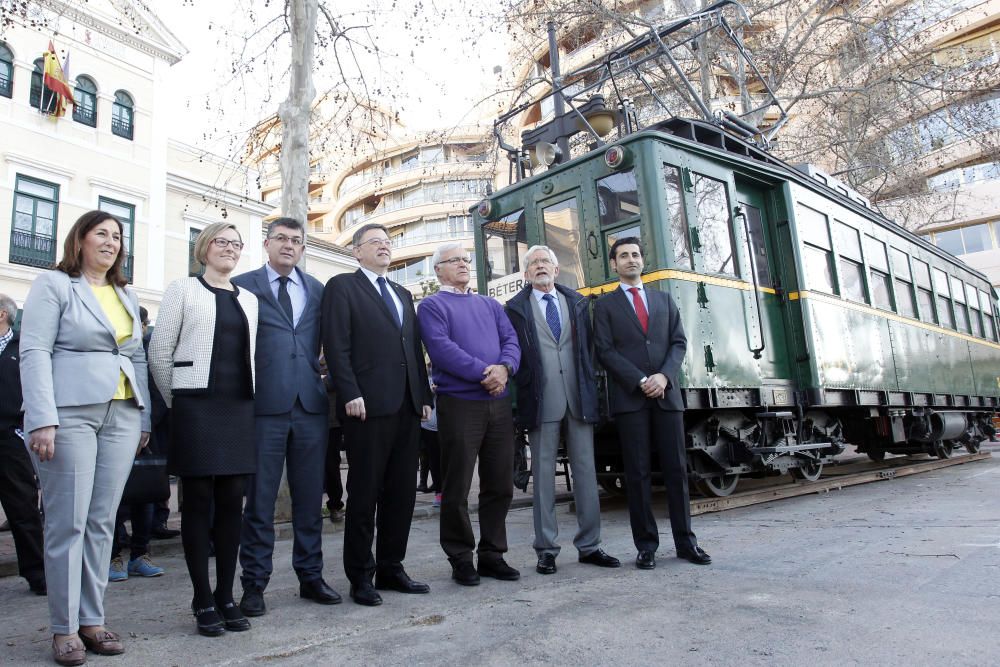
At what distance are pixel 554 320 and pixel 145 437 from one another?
2.41m

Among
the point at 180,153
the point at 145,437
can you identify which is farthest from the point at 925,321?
the point at 180,153

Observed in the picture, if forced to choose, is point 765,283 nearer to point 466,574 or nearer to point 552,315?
point 552,315

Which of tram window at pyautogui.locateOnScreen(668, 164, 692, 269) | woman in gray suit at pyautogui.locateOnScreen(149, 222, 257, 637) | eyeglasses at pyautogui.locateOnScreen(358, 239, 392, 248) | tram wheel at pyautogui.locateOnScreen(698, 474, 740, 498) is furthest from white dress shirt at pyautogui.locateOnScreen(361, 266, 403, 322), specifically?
tram wheel at pyautogui.locateOnScreen(698, 474, 740, 498)

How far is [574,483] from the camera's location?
4.29 meters

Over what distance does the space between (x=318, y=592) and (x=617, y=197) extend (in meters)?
4.36

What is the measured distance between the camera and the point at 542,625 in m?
2.91

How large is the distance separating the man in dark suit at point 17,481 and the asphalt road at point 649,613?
0.22m

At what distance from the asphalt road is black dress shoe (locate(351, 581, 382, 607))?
2.1 inches

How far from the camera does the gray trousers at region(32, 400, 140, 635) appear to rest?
2.72 meters

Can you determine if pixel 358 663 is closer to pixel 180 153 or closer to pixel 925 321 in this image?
pixel 925 321

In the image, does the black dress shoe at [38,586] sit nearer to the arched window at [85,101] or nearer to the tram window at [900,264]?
the tram window at [900,264]

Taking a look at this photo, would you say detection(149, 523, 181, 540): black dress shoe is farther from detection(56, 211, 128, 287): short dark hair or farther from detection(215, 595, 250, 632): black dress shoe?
detection(56, 211, 128, 287): short dark hair

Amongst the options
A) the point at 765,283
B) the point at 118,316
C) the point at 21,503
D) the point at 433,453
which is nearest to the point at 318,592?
the point at 118,316

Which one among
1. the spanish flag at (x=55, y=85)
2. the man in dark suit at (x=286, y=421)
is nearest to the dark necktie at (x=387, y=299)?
the man in dark suit at (x=286, y=421)
